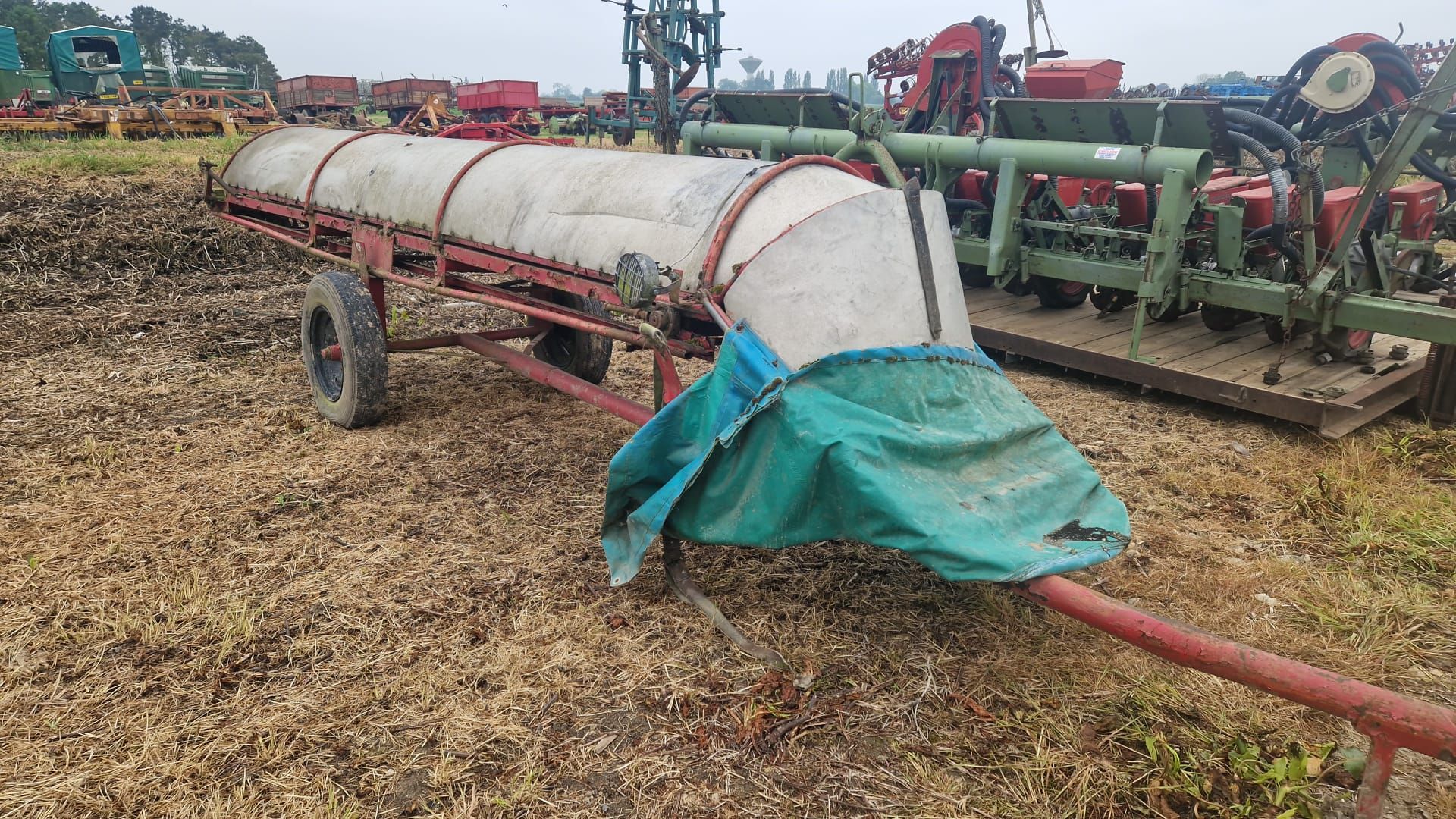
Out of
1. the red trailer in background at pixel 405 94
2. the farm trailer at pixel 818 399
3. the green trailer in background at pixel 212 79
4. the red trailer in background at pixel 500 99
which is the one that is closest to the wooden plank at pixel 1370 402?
the farm trailer at pixel 818 399

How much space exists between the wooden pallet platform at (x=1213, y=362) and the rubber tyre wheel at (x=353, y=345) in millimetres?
3463

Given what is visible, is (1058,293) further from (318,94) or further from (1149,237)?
(318,94)

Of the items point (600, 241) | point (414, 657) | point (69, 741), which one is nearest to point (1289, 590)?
point (600, 241)

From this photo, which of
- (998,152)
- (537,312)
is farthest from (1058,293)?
(537,312)

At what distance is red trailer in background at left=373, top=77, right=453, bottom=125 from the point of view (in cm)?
2662

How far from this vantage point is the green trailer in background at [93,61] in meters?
21.2

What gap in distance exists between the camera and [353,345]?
14.8 feet

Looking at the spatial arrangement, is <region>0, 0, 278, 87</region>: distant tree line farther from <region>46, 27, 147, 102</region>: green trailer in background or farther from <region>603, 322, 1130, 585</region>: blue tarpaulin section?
<region>603, 322, 1130, 585</region>: blue tarpaulin section

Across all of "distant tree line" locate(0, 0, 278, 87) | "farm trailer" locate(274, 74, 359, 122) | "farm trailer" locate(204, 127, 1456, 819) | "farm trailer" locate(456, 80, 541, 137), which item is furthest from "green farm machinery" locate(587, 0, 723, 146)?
"distant tree line" locate(0, 0, 278, 87)

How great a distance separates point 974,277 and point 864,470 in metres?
5.80

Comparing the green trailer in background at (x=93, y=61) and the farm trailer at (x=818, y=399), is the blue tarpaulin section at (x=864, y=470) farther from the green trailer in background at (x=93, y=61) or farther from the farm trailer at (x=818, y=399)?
the green trailer in background at (x=93, y=61)

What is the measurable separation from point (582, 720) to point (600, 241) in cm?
177

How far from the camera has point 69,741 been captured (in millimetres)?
2461

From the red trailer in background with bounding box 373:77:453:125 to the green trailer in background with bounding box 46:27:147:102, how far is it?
20.9 ft
